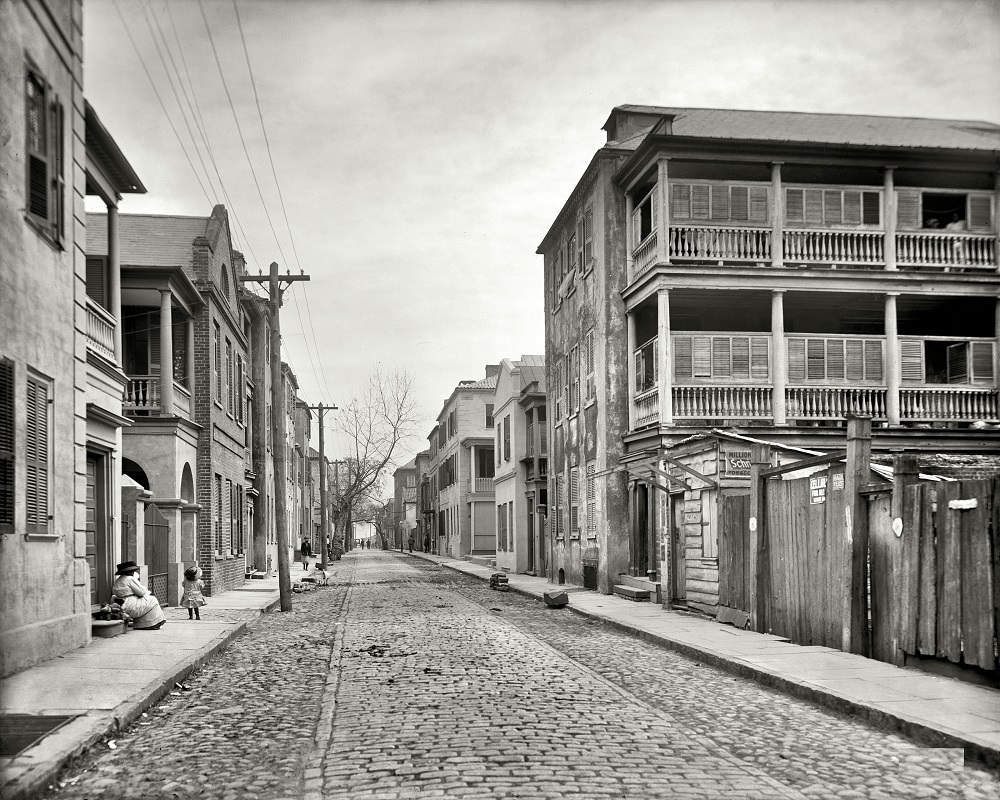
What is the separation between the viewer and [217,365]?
25.0m

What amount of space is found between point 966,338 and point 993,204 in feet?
10.4

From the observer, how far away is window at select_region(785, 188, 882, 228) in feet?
71.8

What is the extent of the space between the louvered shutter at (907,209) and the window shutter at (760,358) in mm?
4191

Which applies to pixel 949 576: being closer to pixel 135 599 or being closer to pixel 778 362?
pixel 135 599

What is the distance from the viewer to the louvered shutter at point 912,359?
2178cm

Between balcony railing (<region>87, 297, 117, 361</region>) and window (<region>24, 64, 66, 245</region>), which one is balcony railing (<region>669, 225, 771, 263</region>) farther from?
window (<region>24, 64, 66, 245</region>)

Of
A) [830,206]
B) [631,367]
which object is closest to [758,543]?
[631,367]

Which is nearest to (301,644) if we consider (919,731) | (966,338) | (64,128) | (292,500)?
(64,128)

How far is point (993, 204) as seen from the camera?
22.3 metres

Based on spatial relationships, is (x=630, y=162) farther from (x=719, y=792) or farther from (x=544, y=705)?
(x=719, y=792)

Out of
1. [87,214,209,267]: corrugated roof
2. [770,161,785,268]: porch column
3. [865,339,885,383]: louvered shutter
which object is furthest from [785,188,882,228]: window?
[87,214,209,267]: corrugated roof

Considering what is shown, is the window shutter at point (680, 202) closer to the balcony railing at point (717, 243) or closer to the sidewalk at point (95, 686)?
the balcony railing at point (717, 243)

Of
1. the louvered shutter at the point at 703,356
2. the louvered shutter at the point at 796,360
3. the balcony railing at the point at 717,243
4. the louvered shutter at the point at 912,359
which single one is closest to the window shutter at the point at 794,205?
the balcony railing at the point at 717,243

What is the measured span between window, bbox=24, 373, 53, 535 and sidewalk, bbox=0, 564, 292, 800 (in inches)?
60.6
